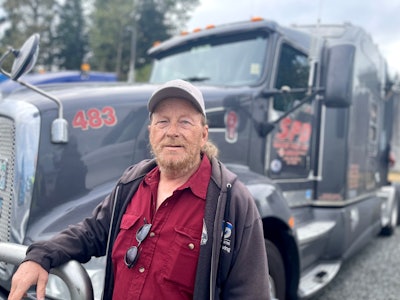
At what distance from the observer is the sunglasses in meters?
1.75

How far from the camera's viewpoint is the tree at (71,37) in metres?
44.0

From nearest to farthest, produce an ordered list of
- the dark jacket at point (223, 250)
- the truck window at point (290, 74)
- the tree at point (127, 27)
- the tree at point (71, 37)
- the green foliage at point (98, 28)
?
1. the dark jacket at point (223, 250)
2. the truck window at point (290, 74)
3. the green foliage at point (98, 28)
4. the tree at point (127, 27)
5. the tree at point (71, 37)

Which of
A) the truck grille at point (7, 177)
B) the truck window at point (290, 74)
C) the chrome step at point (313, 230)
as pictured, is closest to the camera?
the truck grille at point (7, 177)

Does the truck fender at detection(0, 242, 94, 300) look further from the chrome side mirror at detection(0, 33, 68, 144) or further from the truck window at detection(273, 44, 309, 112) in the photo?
the truck window at detection(273, 44, 309, 112)

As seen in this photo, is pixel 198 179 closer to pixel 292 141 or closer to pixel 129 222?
pixel 129 222

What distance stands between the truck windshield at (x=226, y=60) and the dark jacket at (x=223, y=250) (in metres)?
2.05

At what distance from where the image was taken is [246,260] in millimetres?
1688

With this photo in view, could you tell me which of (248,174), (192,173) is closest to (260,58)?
(248,174)

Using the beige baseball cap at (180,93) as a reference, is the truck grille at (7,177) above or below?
below

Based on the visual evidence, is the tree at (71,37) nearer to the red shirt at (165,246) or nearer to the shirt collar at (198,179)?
the shirt collar at (198,179)

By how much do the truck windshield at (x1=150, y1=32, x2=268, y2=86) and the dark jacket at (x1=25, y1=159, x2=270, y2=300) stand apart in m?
2.05

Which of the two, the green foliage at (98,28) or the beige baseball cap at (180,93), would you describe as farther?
the green foliage at (98,28)

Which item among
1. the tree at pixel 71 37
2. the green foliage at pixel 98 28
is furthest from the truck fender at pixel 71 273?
the tree at pixel 71 37

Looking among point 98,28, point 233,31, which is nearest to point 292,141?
point 233,31
